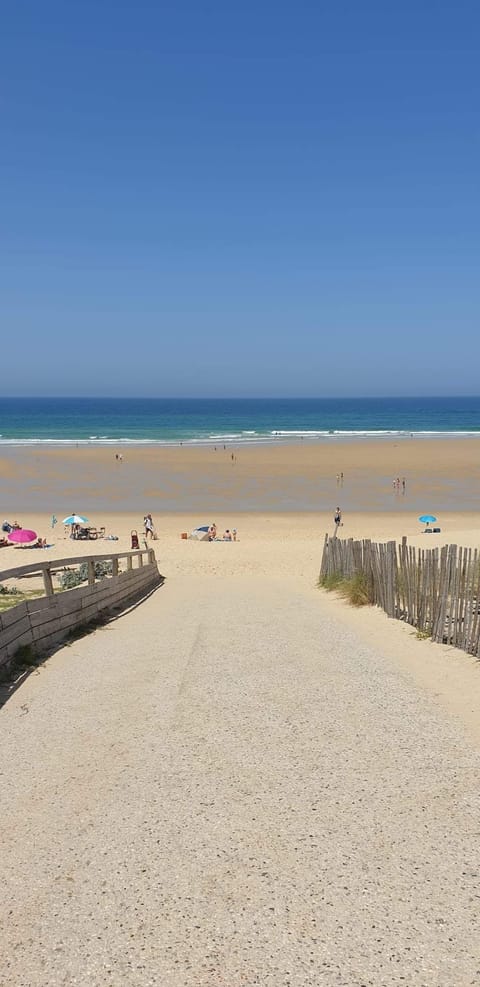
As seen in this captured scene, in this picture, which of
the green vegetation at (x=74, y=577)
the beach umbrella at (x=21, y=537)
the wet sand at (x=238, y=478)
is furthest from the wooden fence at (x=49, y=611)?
the wet sand at (x=238, y=478)

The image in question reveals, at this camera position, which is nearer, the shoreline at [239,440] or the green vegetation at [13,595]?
the green vegetation at [13,595]

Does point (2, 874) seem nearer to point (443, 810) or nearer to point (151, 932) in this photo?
point (151, 932)

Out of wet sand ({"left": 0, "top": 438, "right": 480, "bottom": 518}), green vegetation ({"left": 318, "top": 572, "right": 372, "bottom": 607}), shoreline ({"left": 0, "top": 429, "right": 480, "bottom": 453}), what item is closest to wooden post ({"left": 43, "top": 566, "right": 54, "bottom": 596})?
green vegetation ({"left": 318, "top": 572, "right": 372, "bottom": 607})

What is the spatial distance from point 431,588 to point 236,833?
6224 mm

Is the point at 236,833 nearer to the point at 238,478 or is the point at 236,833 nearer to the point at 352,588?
the point at 352,588

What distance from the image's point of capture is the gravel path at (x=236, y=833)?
10.6 ft

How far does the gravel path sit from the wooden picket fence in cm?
178

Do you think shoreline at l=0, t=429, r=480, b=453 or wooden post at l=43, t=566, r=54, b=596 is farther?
shoreline at l=0, t=429, r=480, b=453

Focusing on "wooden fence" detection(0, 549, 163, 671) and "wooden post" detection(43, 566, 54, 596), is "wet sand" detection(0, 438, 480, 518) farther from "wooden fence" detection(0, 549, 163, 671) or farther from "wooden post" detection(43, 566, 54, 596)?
"wooden post" detection(43, 566, 54, 596)

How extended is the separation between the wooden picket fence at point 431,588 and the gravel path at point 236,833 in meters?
1.78

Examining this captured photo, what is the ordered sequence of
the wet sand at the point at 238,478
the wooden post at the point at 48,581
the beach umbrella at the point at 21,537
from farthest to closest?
the wet sand at the point at 238,478
the beach umbrella at the point at 21,537
the wooden post at the point at 48,581

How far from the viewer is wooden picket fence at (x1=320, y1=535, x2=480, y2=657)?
351 inches

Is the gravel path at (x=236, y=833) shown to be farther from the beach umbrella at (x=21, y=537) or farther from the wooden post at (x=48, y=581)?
the beach umbrella at (x=21, y=537)

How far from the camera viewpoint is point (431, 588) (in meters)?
9.85
